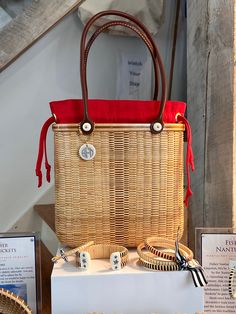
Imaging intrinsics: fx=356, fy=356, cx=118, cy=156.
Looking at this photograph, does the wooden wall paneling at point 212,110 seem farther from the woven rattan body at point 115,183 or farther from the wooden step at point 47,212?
the wooden step at point 47,212

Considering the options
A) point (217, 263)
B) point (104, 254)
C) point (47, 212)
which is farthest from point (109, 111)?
point (47, 212)

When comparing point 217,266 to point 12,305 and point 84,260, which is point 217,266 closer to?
point 84,260

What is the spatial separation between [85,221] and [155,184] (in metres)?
0.18

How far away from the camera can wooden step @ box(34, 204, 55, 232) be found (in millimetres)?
1267

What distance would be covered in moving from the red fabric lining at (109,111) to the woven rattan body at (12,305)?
37cm

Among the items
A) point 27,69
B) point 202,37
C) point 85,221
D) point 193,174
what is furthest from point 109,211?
point 27,69

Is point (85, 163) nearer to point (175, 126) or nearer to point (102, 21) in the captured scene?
point (175, 126)

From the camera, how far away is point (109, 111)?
77cm

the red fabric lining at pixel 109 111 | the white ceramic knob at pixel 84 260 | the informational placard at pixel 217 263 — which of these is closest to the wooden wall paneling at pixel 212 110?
the informational placard at pixel 217 263

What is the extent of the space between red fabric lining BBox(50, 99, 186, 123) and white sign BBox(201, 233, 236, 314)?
30 centimetres

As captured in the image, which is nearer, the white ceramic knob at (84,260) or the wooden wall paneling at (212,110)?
the white ceramic knob at (84,260)

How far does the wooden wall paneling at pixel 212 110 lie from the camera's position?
40.8 inches

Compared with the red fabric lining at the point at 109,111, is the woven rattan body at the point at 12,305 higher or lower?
lower

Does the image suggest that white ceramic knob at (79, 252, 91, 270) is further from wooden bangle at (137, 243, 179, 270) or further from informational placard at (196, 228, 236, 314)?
informational placard at (196, 228, 236, 314)
